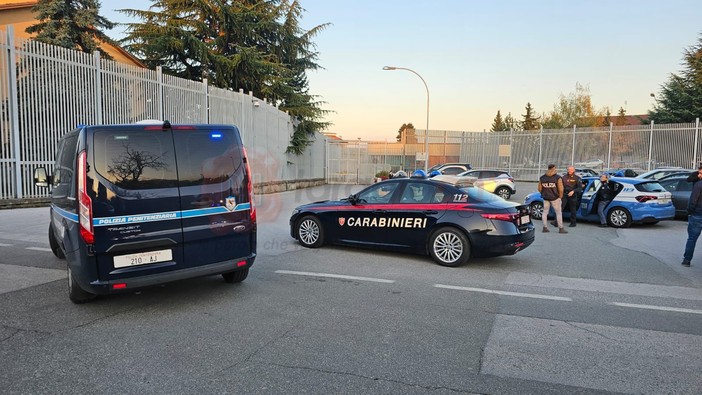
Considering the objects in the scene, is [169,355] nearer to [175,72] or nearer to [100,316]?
[100,316]

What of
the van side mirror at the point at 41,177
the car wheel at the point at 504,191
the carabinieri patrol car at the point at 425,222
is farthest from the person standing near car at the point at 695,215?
the car wheel at the point at 504,191

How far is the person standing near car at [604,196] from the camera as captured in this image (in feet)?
40.5

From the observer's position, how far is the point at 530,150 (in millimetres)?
31625

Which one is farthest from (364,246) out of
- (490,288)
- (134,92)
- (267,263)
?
(134,92)

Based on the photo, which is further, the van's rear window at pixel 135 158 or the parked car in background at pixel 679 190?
the parked car in background at pixel 679 190

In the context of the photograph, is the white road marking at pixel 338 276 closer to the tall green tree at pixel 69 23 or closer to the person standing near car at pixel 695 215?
the person standing near car at pixel 695 215

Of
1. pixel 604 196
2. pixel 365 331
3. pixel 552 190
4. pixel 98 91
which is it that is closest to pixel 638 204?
pixel 604 196

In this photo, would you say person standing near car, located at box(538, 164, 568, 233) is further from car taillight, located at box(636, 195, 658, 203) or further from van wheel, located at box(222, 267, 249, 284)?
van wheel, located at box(222, 267, 249, 284)

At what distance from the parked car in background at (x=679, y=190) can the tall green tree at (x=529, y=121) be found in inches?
2336

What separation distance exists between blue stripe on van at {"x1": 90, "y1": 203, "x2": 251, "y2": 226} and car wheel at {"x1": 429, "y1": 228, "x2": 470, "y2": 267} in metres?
3.40

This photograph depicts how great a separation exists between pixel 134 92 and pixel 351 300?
12.2 m

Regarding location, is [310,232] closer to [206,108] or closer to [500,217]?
[500,217]

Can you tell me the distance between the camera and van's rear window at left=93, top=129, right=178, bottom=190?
4.61m

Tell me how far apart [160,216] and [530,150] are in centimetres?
3077
